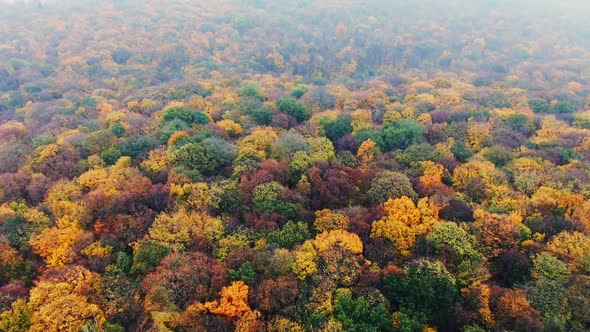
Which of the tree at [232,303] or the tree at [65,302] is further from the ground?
the tree at [232,303]

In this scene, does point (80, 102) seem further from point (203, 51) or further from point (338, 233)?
point (338, 233)

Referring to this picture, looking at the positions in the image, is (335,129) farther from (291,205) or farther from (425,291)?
(425,291)

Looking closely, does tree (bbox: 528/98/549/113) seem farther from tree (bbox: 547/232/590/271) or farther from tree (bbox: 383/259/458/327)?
tree (bbox: 383/259/458/327)

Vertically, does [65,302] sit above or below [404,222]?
below

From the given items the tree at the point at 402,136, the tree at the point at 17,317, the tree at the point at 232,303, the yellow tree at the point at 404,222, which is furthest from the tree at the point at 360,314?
the tree at the point at 402,136

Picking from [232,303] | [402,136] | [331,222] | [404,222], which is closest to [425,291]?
[404,222]

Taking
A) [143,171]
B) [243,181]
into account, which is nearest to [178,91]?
[143,171]

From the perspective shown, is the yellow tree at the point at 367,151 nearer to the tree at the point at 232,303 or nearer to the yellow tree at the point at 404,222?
the yellow tree at the point at 404,222

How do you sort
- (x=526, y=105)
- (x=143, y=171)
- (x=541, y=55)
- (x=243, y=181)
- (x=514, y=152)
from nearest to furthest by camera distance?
(x=243, y=181) → (x=143, y=171) → (x=514, y=152) → (x=526, y=105) → (x=541, y=55)
